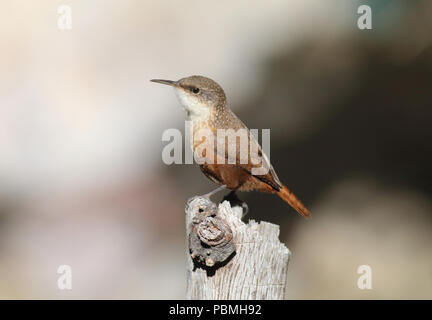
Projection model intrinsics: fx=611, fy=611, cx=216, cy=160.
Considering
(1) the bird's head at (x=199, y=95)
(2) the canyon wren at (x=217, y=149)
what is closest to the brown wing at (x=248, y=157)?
(2) the canyon wren at (x=217, y=149)

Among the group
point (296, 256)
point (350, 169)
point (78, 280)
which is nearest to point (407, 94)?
point (350, 169)

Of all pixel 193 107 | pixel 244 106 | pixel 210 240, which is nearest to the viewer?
pixel 210 240

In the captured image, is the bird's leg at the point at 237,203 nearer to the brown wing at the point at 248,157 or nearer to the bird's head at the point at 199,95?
the brown wing at the point at 248,157

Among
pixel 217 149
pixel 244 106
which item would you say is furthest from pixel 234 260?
pixel 244 106

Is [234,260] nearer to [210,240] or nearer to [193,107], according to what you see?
[210,240]

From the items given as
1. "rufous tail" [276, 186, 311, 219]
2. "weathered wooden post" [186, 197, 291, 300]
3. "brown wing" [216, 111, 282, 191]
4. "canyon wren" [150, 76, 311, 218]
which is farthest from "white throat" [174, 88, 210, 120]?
"weathered wooden post" [186, 197, 291, 300]

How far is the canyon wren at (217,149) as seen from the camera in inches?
213

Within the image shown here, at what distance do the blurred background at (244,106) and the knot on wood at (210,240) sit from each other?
5274 millimetres

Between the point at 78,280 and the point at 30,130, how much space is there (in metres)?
2.47

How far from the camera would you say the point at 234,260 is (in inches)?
156

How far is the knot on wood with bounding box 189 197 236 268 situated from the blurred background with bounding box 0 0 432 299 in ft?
17.3

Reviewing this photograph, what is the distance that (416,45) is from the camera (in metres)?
9.59

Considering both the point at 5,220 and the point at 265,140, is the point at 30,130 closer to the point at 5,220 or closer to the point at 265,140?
the point at 5,220

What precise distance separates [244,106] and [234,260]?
569cm
